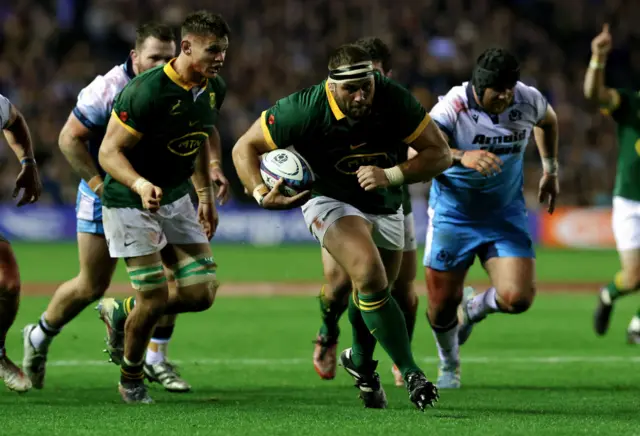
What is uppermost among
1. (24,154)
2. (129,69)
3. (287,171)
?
(129,69)

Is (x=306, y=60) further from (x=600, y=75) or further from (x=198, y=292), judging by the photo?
(x=198, y=292)

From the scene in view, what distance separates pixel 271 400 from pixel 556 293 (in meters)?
9.88

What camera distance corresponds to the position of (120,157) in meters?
7.55

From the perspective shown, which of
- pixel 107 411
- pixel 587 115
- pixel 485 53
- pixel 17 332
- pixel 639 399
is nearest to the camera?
pixel 107 411

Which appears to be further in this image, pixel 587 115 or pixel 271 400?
pixel 587 115

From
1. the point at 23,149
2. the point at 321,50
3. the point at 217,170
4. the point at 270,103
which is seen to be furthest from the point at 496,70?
the point at 321,50

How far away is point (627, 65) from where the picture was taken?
28531 millimetres

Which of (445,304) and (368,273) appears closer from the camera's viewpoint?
(368,273)

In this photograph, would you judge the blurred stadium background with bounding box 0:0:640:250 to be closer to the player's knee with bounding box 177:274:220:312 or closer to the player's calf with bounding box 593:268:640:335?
the player's calf with bounding box 593:268:640:335

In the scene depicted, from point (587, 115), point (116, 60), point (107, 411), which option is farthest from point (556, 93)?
point (107, 411)

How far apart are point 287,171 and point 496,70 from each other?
2.04 metres

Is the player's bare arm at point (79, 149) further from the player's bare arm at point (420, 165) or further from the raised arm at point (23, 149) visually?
the player's bare arm at point (420, 165)

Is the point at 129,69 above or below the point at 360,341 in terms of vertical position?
above

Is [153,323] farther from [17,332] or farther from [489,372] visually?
[17,332]
